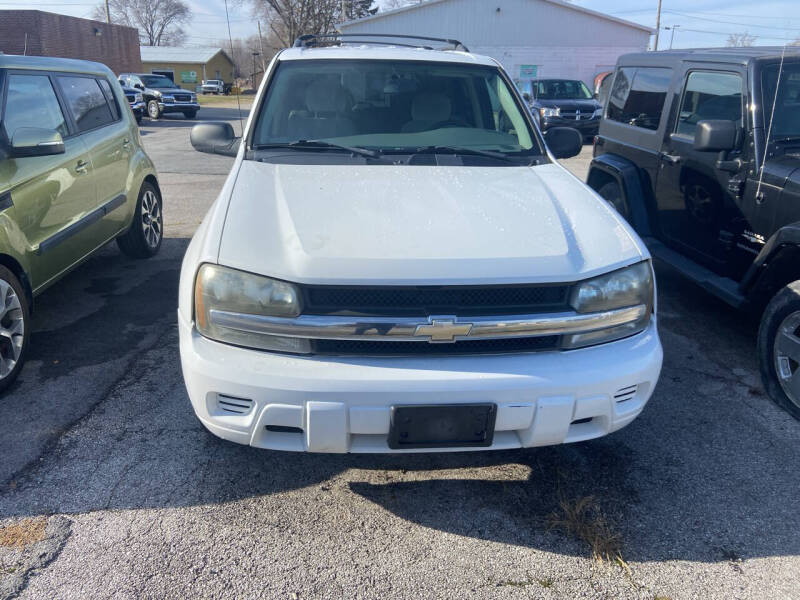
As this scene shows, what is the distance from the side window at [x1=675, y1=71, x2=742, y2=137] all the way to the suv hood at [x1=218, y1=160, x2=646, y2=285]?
1.73 m

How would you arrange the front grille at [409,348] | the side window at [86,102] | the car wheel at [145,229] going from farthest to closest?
the car wheel at [145,229] < the side window at [86,102] < the front grille at [409,348]

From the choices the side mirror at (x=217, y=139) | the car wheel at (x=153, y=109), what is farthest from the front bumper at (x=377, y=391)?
the car wheel at (x=153, y=109)

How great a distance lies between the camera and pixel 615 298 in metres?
2.38

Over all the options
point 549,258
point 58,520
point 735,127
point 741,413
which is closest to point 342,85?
point 549,258

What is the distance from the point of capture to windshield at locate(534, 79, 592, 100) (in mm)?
17938

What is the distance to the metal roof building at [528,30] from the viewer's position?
31.3 metres

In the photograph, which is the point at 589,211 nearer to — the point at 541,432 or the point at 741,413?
the point at 541,432

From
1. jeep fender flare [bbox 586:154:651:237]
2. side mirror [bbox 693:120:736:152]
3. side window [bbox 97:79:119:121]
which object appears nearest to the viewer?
side mirror [bbox 693:120:736:152]

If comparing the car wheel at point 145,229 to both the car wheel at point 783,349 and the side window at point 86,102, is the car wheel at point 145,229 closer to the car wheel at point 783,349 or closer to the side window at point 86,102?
the side window at point 86,102

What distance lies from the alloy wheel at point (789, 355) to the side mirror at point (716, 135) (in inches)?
44.9

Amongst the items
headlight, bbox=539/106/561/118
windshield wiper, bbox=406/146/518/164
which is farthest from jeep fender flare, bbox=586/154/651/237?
headlight, bbox=539/106/561/118

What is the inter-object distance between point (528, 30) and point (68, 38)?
77.0 ft

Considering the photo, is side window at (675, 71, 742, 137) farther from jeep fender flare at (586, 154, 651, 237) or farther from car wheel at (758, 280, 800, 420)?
car wheel at (758, 280, 800, 420)

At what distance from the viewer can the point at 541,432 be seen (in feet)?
7.38
